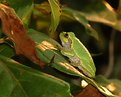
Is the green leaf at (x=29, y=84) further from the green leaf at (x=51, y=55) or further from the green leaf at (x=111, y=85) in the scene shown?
the green leaf at (x=111, y=85)

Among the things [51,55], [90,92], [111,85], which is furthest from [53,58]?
[111,85]

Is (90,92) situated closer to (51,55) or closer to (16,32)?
(51,55)

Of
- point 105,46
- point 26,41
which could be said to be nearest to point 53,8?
point 26,41

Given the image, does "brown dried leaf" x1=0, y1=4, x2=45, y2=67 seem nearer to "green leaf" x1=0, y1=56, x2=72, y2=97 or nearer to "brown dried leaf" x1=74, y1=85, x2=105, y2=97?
"green leaf" x1=0, y1=56, x2=72, y2=97

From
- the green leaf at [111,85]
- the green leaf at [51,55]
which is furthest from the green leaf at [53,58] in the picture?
the green leaf at [111,85]

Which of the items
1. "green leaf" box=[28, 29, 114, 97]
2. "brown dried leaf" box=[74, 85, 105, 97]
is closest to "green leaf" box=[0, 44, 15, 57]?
"green leaf" box=[28, 29, 114, 97]

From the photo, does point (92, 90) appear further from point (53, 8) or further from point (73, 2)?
point (73, 2)

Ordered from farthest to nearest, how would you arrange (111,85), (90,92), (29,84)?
1. (111,85)
2. (90,92)
3. (29,84)
